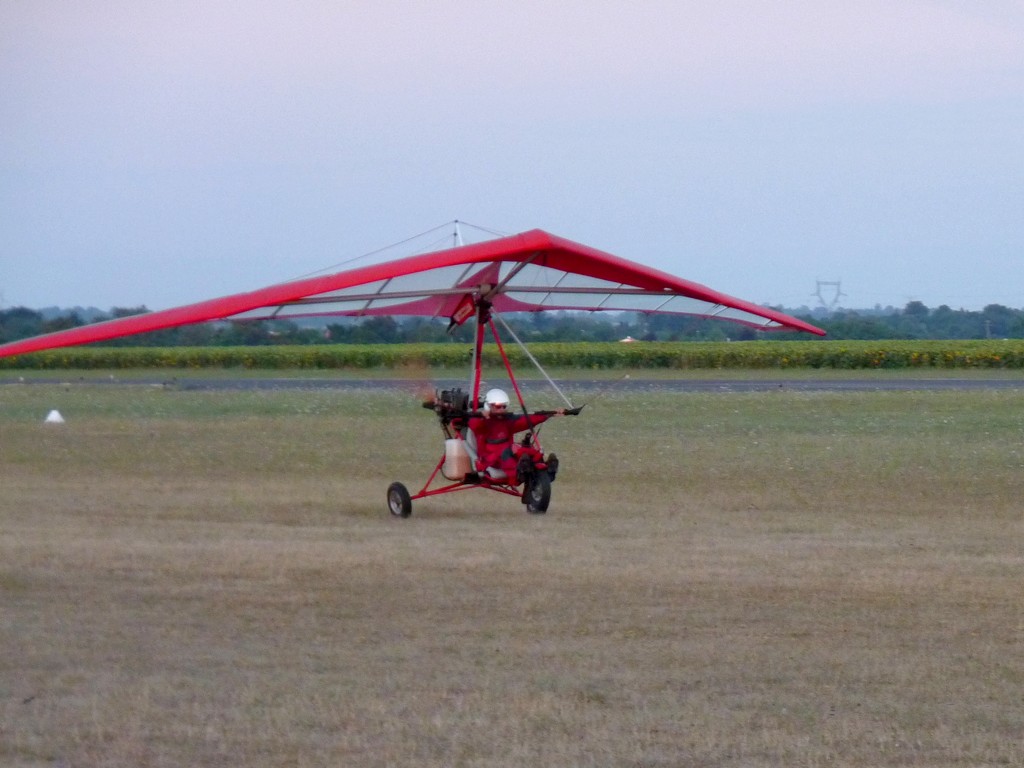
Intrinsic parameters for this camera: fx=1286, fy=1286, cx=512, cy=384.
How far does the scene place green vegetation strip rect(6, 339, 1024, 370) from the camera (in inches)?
1679

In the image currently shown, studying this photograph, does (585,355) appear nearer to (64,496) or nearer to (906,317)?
(906,317)

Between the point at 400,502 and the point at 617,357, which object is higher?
the point at 617,357

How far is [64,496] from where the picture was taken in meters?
11.4

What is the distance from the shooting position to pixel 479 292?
10.4 meters

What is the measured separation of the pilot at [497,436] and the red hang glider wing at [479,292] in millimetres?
953

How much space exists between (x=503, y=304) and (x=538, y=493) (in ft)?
6.88

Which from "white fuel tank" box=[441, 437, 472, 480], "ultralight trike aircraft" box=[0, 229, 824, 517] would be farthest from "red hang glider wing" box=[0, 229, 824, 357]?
"white fuel tank" box=[441, 437, 472, 480]

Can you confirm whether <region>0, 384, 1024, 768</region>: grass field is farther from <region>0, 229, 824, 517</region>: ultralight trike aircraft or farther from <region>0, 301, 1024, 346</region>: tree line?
<region>0, 301, 1024, 346</region>: tree line

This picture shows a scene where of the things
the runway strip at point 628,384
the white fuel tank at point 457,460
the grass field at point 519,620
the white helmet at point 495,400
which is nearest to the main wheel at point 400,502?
the grass field at point 519,620

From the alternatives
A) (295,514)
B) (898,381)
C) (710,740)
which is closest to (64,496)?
(295,514)

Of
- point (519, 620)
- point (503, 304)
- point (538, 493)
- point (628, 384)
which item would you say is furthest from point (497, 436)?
point (628, 384)

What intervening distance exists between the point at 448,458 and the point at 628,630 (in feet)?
15.0

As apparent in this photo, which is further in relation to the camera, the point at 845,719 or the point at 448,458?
the point at 448,458

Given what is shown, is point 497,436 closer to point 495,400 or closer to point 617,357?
point 495,400
